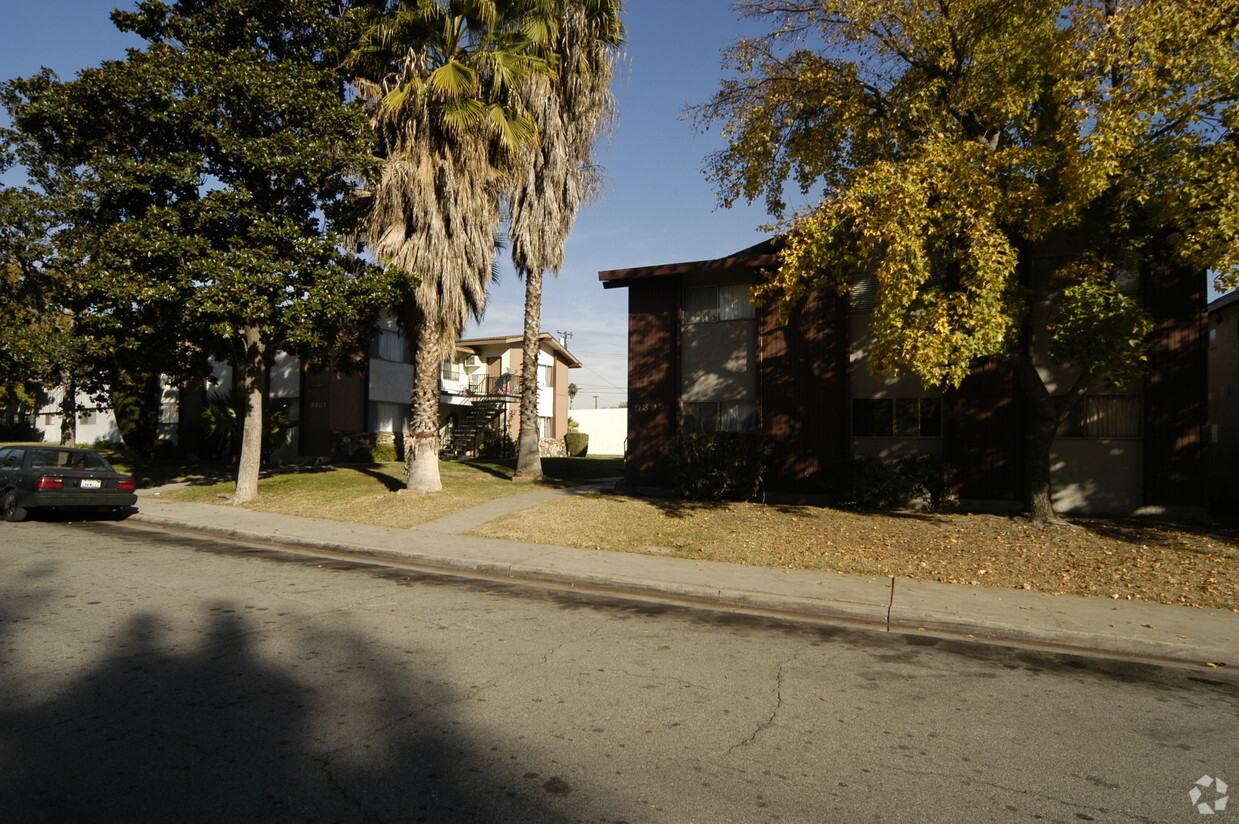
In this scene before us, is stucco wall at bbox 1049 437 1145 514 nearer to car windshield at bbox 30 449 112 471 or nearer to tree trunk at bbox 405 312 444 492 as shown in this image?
tree trunk at bbox 405 312 444 492

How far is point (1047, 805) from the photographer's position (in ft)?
12.7

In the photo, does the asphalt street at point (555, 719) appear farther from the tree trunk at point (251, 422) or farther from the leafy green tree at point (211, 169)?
the tree trunk at point (251, 422)

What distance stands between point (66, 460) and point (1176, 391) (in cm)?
2157

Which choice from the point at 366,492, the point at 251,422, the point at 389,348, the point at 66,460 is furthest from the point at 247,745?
the point at 389,348

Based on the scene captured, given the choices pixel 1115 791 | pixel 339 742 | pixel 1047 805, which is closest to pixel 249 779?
pixel 339 742

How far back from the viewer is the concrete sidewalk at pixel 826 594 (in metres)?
7.50

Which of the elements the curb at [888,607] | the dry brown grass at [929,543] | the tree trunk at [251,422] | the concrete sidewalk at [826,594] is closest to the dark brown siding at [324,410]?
the tree trunk at [251,422]

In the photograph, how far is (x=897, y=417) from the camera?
1708 centimetres

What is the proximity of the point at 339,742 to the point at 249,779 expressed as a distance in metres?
0.56

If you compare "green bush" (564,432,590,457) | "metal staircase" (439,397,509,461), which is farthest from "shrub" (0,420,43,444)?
"green bush" (564,432,590,457)

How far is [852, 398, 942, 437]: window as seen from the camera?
16750 mm

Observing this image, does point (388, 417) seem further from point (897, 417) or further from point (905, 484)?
point (905, 484)

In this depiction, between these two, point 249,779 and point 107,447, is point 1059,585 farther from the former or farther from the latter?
point 107,447

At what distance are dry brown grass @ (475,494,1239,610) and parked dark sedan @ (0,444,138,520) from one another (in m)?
7.36
